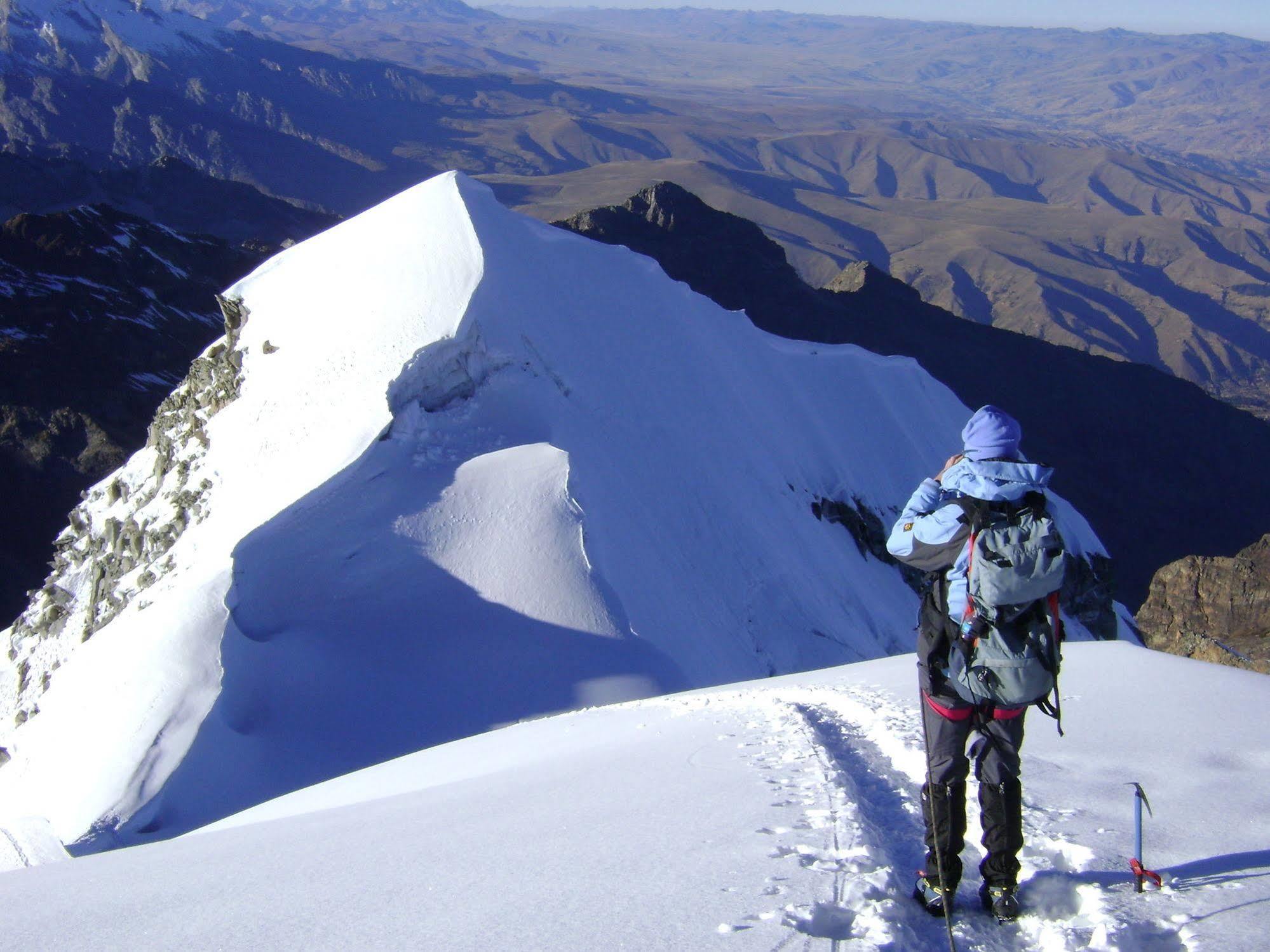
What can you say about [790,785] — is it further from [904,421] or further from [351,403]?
[904,421]

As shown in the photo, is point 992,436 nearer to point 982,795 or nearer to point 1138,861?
point 982,795

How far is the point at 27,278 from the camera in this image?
36281 millimetres

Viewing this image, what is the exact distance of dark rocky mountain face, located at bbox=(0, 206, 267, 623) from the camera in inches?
1113

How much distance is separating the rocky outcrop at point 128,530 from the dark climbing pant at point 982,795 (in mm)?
9573

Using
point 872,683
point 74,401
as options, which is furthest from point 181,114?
point 872,683

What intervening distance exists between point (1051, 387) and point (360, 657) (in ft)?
137

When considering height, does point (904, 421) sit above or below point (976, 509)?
below

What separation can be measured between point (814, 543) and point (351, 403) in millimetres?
6876

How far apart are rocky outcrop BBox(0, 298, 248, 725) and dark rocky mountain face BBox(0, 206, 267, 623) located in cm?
1473

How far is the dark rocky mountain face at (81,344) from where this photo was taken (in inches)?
1113

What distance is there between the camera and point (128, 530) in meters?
11.9

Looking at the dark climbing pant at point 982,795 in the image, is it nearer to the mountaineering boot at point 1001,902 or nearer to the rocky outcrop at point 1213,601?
the mountaineering boot at point 1001,902

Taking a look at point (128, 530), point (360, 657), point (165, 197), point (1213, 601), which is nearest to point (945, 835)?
point (360, 657)

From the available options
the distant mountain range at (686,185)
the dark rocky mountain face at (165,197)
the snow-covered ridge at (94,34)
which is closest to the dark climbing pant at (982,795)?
the dark rocky mountain face at (165,197)
